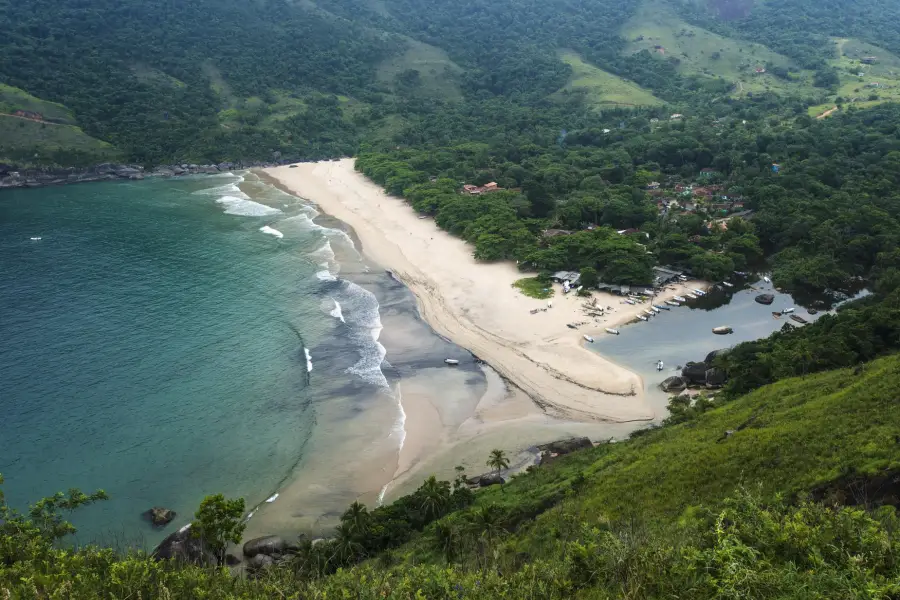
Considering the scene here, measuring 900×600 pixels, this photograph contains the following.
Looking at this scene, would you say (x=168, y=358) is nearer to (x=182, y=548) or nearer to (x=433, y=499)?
(x=182, y=548)

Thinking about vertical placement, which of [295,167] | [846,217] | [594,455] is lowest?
[295,167]

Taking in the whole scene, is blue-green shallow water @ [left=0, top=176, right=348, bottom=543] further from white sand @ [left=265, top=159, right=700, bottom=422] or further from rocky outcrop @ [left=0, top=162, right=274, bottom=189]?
rocky outcrop @ [left=0, top=162, right=274, bottom=189]

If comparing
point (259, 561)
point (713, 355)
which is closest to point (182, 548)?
point (259, 561)

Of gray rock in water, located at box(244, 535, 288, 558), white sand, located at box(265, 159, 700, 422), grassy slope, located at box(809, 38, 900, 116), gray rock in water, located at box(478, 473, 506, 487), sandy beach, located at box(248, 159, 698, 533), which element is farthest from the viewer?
grassy slope, located at box(809, 38, 900, 116)

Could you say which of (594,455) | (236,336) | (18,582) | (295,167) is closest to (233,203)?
(295,167)

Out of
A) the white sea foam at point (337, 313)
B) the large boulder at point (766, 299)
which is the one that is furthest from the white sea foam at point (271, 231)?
the large boulder at point (766, 299)

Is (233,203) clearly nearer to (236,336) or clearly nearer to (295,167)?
(295,167)

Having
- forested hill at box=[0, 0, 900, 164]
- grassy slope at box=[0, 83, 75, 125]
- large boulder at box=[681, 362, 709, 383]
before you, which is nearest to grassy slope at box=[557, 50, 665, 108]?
forested hill at box=[0, 0, 900, 164]
